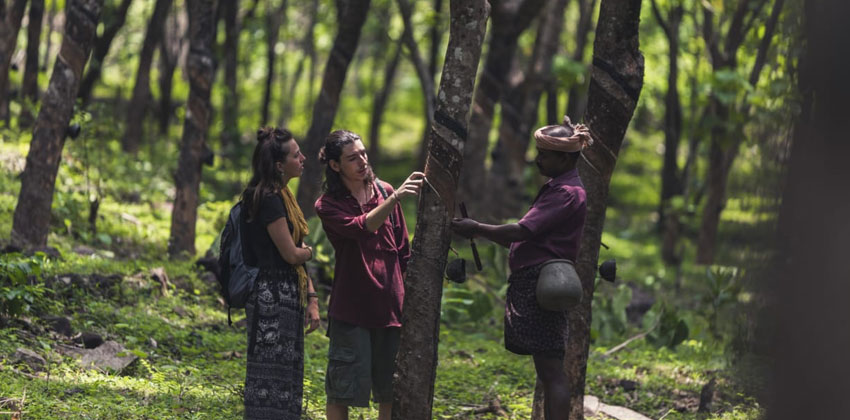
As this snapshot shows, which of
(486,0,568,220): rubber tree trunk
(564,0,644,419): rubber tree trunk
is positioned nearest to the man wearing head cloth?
(564,0,644,419): rubber tree trunk

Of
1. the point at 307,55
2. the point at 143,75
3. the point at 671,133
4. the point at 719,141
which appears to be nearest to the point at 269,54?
the point at 143,75

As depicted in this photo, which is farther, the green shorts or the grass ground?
the grass ground

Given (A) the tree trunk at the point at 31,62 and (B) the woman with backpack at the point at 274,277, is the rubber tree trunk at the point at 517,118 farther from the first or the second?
(B) the woman with backpack at the point at 274,277

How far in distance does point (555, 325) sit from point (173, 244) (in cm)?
586

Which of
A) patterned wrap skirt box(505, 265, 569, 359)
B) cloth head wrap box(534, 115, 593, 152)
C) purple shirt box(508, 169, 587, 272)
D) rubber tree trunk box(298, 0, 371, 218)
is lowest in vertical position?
patterned wrap skirt box(505, 265, 569, 359)

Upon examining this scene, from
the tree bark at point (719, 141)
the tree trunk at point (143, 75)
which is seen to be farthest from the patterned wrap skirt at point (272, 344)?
the tree trunk at point (143, 75)

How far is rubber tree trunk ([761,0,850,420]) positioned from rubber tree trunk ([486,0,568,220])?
11.9 metres

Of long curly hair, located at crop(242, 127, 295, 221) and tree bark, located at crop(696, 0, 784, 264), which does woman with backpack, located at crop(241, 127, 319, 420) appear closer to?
long curly hair, located at crop(242, 127, 295, 221)

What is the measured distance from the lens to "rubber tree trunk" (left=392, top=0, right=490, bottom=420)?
16.3ft

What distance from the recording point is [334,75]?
10.5m

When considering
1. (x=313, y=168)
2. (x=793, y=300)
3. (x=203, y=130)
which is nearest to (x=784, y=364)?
(x=793, y=300)

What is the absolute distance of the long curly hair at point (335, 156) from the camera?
519cm

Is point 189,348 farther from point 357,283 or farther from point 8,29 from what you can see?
point 8,29

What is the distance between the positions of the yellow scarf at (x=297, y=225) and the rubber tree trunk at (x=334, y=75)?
497cm
